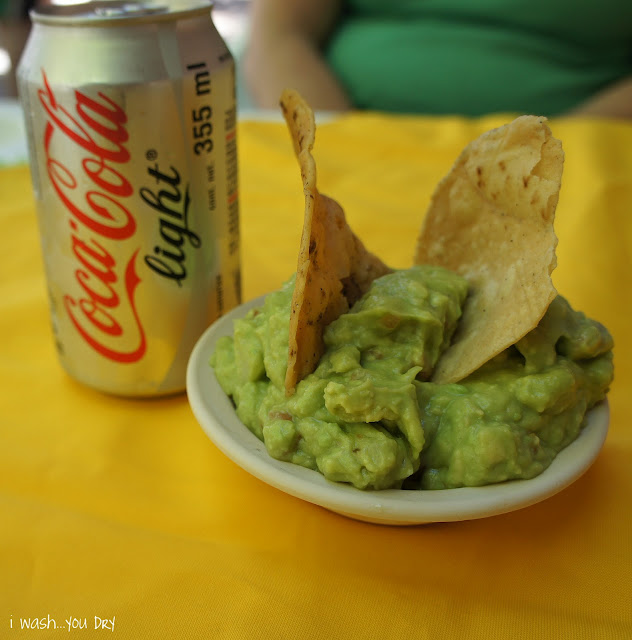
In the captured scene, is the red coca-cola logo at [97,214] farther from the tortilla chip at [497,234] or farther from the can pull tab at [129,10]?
the tortilla chip at [497,234]

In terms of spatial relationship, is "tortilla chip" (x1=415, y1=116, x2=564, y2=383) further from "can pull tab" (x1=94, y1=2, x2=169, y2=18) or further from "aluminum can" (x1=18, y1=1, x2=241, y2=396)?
"can pull tab" (x1=94, y1=2, x2=169, y2=18)

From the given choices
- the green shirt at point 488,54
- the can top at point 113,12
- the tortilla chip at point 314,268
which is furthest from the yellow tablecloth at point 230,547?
the green shirt at point 488,54

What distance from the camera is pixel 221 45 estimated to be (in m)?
1.07

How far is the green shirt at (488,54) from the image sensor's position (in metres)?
2.47

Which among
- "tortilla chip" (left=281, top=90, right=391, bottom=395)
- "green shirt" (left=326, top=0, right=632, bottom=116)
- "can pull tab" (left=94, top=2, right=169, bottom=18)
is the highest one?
"can pull tab" (left=94, top=2, right=169, bottom=18)

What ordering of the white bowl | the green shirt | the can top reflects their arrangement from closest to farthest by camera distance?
the white bowl → the can top → the green shirt

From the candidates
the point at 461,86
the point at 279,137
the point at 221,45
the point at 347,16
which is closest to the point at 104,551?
the point at 221,45

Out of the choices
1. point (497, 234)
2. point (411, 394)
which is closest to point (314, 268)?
point (411, 394)

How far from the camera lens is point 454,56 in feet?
8.36

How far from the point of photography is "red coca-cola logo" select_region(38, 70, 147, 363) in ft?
3.25

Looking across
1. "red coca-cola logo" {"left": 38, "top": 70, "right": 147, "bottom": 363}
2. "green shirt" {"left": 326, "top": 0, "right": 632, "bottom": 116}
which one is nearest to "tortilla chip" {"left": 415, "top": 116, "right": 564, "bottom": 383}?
"red coca-cola logo" {"left": 38, "top": 70, "right": 147, "bottom": 363}

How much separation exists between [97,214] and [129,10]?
294 mm

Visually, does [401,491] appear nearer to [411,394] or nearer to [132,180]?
[411,394]

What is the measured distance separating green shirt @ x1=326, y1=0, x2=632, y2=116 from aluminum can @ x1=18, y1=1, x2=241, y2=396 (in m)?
1.64
